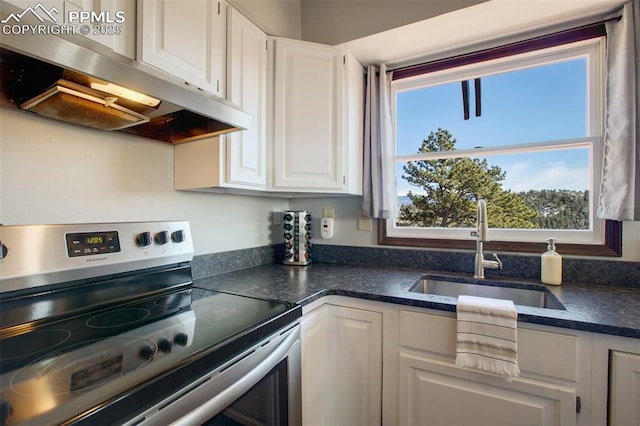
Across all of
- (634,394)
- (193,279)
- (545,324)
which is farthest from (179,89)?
(634,394)

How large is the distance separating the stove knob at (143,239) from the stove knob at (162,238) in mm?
27

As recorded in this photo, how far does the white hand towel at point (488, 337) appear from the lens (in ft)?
3.24

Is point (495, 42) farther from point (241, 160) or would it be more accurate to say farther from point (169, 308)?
point (169, 308)

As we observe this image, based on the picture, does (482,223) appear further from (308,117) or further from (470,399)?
(308,117)

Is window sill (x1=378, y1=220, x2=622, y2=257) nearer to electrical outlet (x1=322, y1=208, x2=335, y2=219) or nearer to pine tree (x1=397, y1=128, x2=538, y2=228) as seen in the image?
pine tree (x1=397, y1=128, x2=538, y2=228)

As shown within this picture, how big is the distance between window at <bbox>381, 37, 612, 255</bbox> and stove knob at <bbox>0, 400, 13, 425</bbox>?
1.66 metres

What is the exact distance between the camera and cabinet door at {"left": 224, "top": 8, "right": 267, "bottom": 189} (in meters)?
1.33

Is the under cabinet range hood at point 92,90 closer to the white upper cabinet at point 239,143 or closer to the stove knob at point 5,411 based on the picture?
the white upper cabinet at point 239,143

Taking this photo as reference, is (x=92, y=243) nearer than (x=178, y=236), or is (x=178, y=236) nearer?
(x=92, y=243)

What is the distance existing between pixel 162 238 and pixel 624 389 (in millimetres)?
1638

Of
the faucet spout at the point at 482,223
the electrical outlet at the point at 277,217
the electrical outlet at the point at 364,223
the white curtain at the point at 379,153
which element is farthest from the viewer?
the electrical outlet at the point at 277,217

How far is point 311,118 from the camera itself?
1.63m

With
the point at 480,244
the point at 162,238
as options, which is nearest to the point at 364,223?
the point at 480,244

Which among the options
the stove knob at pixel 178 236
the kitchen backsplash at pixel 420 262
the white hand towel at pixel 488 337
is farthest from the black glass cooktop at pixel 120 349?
the white hand towel at pixel 488 337
